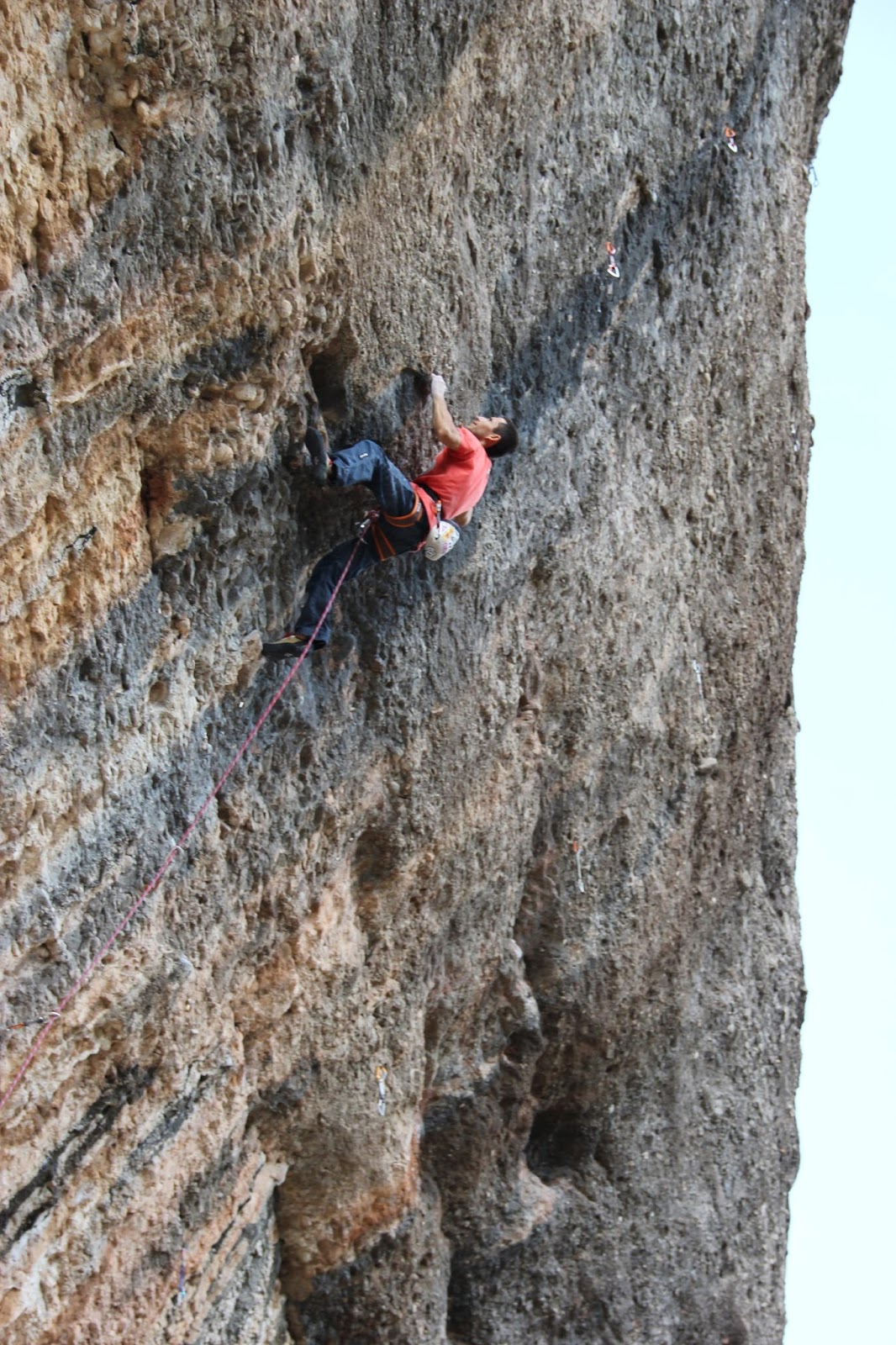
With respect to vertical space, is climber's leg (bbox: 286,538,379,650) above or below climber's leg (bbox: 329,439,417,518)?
below

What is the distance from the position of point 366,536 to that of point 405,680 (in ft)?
2.25

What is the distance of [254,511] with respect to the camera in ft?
12.4

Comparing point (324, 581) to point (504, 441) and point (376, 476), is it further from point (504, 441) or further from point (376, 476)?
point (504, 441)

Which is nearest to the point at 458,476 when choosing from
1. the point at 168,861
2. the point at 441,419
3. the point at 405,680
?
the point at 441,419

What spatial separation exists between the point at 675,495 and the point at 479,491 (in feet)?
7.54

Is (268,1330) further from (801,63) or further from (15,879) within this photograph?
(801,63)

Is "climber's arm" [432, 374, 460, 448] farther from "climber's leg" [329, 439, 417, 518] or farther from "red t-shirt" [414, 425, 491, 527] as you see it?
"climber's leg" [329, 439, 417, 518]

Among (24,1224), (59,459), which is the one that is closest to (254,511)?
(59,459)

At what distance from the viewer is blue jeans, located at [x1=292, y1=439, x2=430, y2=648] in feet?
12.6

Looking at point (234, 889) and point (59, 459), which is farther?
point (234, 889)

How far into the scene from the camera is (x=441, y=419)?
407cm

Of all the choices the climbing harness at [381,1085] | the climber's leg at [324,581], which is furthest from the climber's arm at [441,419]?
the climbing harness at [381,1085]

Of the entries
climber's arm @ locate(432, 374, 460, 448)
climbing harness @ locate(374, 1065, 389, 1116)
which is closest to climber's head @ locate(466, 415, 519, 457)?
climber's arm @ locate(432, 374, 460, 448)

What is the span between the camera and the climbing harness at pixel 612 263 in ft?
18.2
